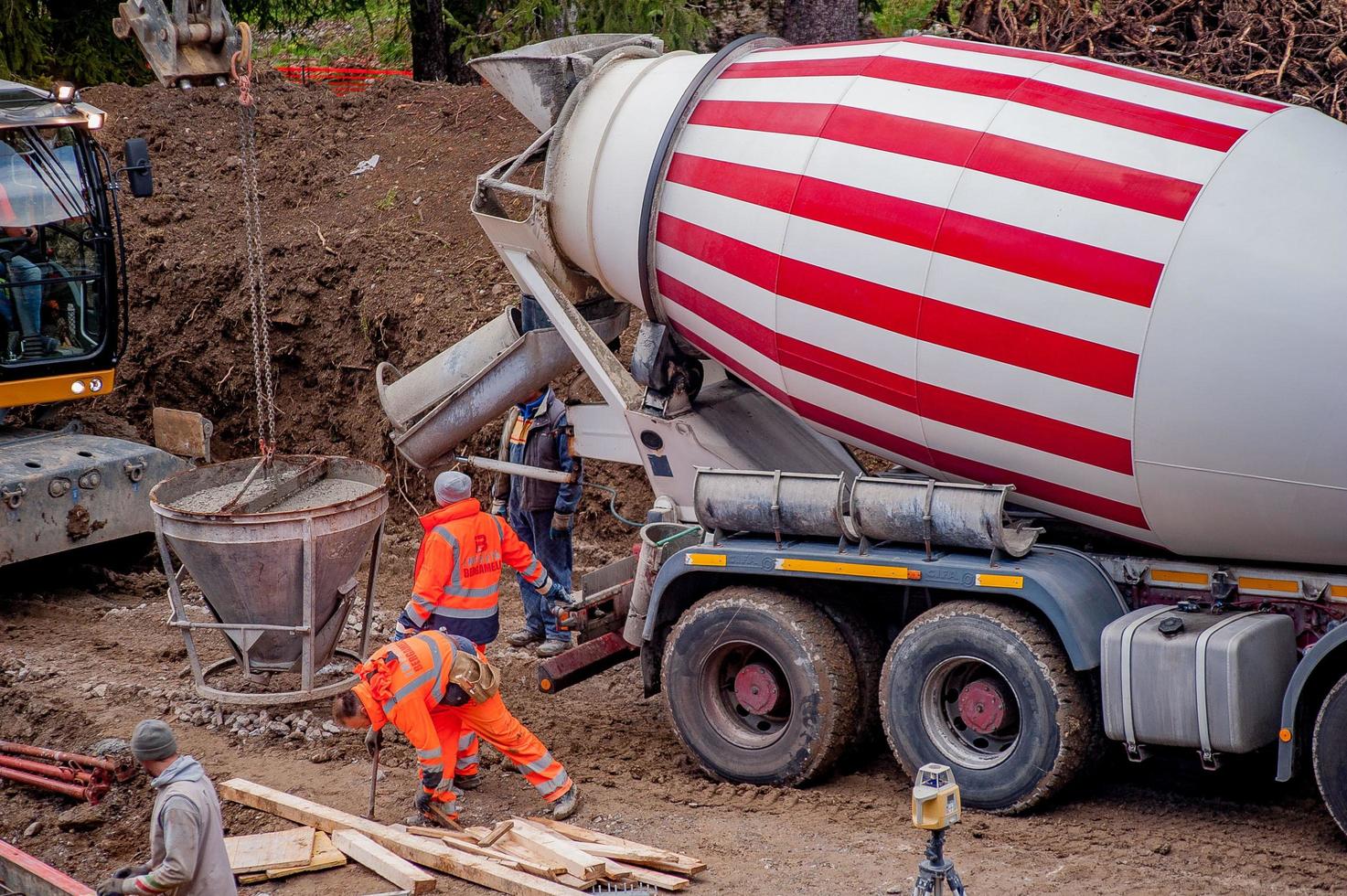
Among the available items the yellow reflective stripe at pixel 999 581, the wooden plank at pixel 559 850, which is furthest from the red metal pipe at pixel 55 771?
the yellow reflective stripe at pixel 999 581

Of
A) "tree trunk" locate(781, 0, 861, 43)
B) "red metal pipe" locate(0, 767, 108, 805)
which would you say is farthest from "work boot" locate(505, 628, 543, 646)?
"tree trunk" locate(781, 0, 861, 43)

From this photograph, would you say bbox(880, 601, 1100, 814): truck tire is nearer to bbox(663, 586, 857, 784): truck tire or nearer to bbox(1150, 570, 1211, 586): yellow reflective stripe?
bbox(663, 586, 857, 784): truck tire

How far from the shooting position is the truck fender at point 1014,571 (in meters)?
5.88

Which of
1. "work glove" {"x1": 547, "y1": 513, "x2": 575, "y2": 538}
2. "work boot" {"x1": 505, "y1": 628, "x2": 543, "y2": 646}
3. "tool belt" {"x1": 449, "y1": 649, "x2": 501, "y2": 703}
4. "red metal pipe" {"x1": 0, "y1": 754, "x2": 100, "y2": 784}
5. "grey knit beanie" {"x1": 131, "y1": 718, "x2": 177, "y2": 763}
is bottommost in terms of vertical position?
"red metal pipe" {"x1": 0, "y1": 754, "x2": 100, "y2": 784}

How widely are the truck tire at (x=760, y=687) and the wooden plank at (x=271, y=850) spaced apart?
1.80 meters

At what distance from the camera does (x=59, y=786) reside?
7066mm

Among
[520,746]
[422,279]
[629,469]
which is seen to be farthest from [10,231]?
[520,746]

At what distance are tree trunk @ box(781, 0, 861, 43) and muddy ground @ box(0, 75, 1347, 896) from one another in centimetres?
281

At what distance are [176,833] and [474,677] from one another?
180cm

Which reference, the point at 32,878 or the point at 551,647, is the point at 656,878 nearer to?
the point at 32,878

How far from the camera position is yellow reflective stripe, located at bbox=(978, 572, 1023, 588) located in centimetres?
596

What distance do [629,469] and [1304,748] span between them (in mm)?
5610

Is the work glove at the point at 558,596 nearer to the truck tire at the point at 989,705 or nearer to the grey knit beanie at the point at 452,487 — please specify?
the grey knit beanie at the point at 452,487

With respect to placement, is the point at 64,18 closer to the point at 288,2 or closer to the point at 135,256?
the point at 288,2
